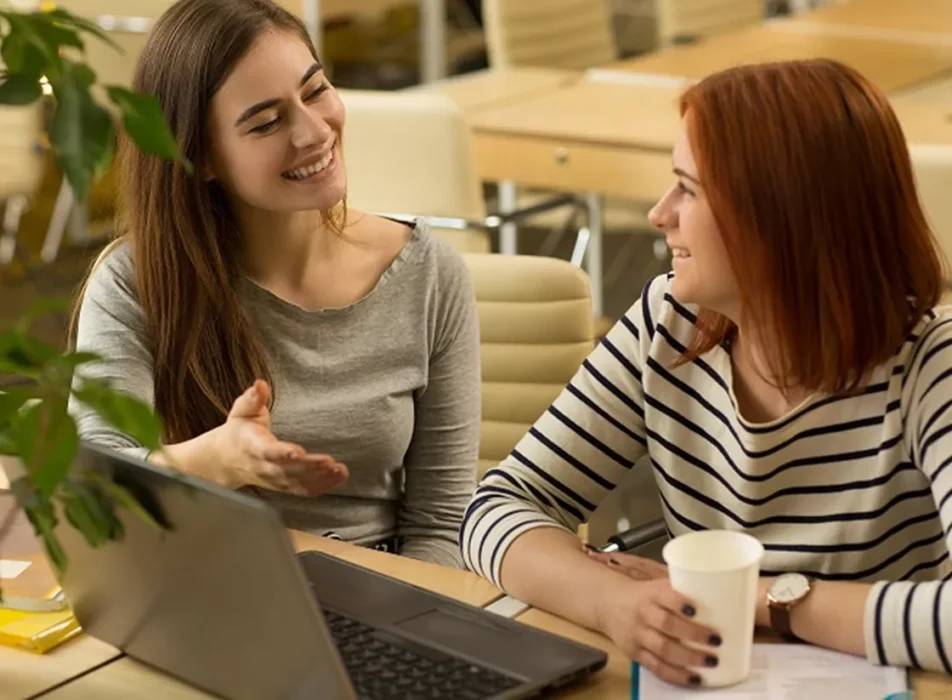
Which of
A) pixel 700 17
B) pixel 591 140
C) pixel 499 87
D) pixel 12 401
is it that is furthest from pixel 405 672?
pixel 700 17

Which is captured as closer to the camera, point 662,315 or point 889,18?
point 662,315

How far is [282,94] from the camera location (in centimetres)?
195

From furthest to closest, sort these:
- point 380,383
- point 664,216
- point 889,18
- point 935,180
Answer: point 889,18 → point 935,180 → point 380,383 → point 664,216

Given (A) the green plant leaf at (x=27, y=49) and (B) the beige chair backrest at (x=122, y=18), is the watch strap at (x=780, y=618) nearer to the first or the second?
(A) the green plant leaf at (x=27, y=49)

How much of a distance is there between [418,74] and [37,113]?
3.00m

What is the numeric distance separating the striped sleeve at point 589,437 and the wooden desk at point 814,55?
2.69m

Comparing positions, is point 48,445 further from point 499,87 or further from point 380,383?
point 499,87

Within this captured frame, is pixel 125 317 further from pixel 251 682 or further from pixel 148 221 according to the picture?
pixel 251 682

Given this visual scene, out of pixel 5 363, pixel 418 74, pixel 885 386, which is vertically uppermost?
pixel 5 363

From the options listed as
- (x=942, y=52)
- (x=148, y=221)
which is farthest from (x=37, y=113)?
(x=148, y=221)

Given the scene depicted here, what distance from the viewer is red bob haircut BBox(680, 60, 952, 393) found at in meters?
1.50

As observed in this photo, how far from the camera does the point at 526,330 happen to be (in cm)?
236

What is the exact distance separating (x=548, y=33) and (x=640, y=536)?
141 inches

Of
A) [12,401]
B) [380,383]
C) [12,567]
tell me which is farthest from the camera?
[380,383]
